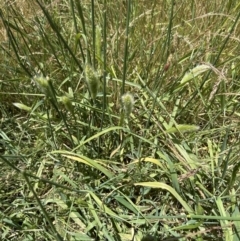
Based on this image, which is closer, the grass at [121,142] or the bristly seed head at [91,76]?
the bristly seed head at [91,76]

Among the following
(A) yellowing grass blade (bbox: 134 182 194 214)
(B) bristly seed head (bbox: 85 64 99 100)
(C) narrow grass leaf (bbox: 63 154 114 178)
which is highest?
(B) bristly seed head (bbox: 85 64 99 100)

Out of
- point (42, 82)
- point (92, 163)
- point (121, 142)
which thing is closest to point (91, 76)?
point (42, 82)

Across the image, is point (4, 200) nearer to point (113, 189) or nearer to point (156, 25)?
point (113, 189)

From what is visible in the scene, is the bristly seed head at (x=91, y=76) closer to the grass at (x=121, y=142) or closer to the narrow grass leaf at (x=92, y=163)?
the grass at (x=121, y=142)

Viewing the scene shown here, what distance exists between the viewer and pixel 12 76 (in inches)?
51.4

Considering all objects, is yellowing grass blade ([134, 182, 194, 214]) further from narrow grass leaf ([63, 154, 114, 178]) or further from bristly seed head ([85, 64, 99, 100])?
bristly seed head ([85, 64, 99, 100])

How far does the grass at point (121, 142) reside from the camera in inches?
37.1

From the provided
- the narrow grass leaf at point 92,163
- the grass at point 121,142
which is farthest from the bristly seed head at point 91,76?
the narrow grass leaf at point 92,163

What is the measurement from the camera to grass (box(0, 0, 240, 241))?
94 centimetres

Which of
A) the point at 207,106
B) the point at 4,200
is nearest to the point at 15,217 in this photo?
the point at 4,200

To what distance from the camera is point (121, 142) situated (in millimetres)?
1133

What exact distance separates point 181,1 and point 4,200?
877mm

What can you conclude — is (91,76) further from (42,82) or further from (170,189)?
(170,189)

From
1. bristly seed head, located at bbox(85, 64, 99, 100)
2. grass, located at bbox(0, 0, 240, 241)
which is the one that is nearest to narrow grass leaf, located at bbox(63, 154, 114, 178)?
grass, located at bbox(0, 0, 240, 241)
